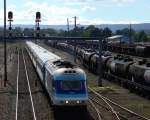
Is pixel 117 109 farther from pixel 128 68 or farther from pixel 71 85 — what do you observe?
pixel 128 68

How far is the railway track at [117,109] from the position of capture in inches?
1072

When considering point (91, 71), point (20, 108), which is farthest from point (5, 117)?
point (91, 71)

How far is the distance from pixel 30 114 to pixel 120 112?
18.9ft

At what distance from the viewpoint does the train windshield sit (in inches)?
1065

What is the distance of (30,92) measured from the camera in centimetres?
3934

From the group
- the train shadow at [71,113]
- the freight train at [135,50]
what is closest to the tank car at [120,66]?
the train shadow at [71,113]

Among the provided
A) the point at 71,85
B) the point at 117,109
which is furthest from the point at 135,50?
the point at 71,85

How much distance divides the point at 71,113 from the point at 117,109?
421 cm

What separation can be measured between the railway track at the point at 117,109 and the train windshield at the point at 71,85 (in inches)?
115

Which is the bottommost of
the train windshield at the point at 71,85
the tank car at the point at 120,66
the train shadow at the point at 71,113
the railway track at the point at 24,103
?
the railway track at the point at 24,103

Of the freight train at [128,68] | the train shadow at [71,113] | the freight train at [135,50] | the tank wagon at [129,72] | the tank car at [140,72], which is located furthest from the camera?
the freight train at [135,50]

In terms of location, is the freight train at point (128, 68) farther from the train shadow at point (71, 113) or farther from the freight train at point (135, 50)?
the freight train at point (135, 50)

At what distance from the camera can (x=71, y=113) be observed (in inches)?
1096

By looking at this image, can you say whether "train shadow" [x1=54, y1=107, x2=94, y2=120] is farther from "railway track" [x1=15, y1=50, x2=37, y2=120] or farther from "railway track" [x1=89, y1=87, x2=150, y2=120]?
"railway track" [x1=89, y1=87, x2=150, y2=120]
